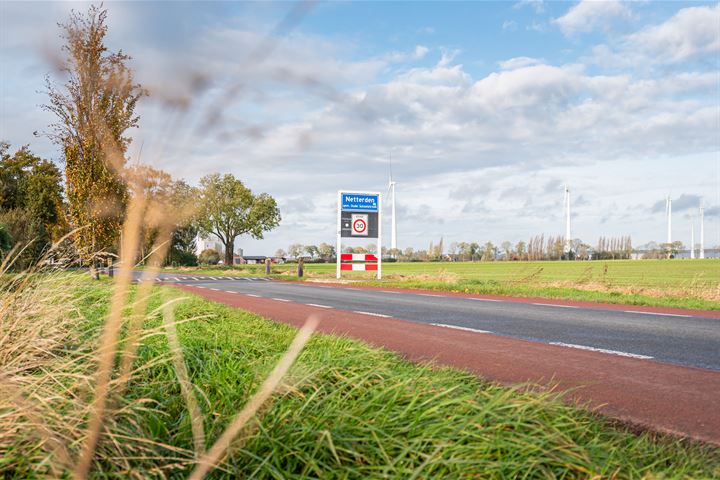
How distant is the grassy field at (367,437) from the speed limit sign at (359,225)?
27096 mm

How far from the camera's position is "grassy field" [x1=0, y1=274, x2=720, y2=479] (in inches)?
102

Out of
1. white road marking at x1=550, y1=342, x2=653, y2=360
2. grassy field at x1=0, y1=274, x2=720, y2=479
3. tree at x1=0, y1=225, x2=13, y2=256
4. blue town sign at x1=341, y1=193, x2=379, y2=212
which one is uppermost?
blue town sign at x1=341, y1=193, x2=379, y2=212

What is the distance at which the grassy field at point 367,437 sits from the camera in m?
2.58

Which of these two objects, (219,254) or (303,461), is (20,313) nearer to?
(303,461)

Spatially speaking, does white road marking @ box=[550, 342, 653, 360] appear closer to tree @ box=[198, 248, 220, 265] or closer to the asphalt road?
the asphalt road

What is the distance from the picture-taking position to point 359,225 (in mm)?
31219

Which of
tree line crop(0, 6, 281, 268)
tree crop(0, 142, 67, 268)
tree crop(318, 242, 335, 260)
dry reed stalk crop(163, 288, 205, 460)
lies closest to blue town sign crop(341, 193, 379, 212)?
tree line crop(0, 6, 281, 268)

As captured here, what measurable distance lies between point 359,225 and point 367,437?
2845 cm

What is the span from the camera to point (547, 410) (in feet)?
11.0

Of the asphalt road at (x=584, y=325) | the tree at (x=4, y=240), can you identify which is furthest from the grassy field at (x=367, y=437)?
the tree at (x=4, y=240)

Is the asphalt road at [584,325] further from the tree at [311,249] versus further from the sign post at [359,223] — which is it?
the tree at [311,249]

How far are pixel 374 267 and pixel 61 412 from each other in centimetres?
2864

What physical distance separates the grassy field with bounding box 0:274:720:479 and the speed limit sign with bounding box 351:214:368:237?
27.1 m

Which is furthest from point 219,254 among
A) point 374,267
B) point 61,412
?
point 61,412
